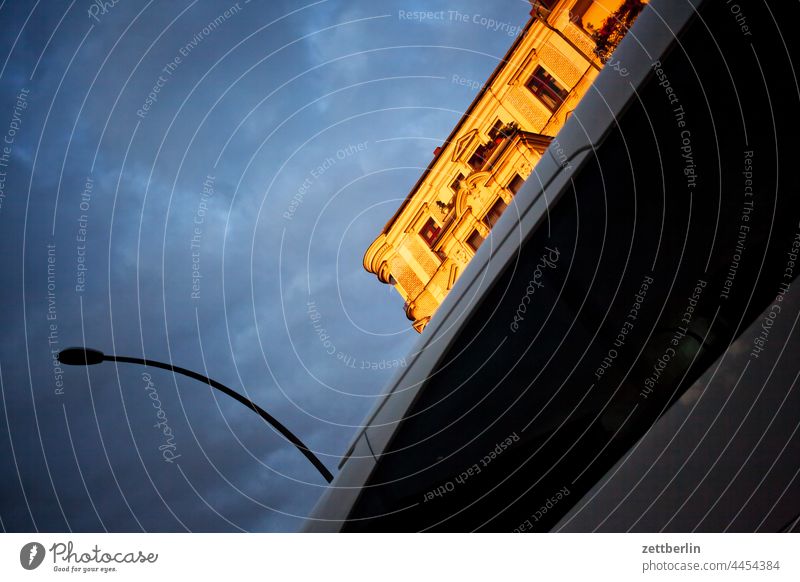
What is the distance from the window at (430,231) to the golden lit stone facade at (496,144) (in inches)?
2.6

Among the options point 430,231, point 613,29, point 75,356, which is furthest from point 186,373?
point 430,231

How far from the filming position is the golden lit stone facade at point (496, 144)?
20625 mm

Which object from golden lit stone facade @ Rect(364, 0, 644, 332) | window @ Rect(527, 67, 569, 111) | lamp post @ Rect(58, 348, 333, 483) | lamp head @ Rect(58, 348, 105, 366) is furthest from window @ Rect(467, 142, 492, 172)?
lamp head @ Rect(58, 348, 105, 366)

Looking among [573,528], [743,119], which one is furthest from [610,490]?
[743,119]

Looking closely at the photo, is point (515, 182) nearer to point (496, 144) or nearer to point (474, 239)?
point (496, 144)

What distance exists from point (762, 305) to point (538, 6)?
79.5ft

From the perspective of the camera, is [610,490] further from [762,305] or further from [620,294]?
[762,305]

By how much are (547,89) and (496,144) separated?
3.54 m

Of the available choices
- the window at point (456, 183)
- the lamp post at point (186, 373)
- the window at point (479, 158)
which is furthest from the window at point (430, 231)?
the lamp post at point (186, 373)

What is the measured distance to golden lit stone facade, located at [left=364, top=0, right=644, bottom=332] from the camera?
20.6 meters

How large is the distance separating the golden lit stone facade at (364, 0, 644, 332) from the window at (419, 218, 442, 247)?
0.07 metres

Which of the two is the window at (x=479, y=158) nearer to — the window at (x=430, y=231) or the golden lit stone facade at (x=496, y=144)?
the golden lit stone facade at (x=496, y=144)

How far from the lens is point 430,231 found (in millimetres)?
29047

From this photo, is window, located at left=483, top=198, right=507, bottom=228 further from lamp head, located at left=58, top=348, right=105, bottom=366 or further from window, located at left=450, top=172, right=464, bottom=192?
lamp head, located at left=58, top=348, right=105, bottom=366
